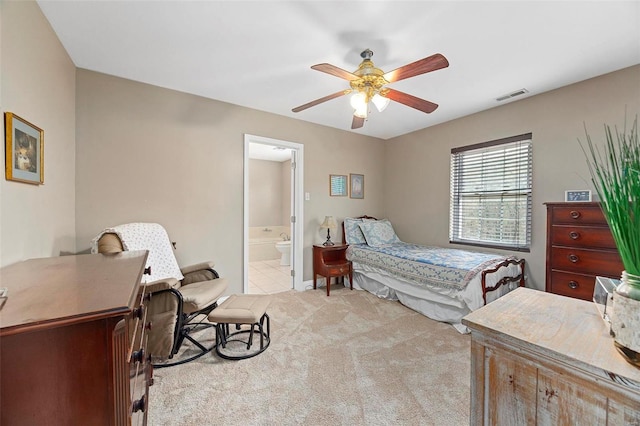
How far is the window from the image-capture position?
3.15m

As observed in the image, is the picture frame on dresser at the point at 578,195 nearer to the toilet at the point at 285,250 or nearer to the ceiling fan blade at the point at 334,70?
the ceiling fan blade at the point at 334,70

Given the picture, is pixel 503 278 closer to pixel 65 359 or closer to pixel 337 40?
pixel 337 40

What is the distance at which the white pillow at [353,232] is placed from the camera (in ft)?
13.5

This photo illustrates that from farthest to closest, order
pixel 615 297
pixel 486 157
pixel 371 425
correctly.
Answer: pixel 486 157 → pixel 371 425 → pixel 615 297

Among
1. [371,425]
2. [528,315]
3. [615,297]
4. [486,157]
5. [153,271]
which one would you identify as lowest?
[371,425]

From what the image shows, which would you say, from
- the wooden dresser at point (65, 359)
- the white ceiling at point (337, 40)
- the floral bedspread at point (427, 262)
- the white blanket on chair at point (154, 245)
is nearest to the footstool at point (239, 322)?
the white blanket on chair at point (154, 245)

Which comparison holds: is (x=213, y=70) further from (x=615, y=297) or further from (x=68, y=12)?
(x=615, y=297)

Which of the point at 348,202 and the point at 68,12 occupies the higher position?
the point at 68,12

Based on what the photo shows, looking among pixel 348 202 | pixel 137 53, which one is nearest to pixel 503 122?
pixel 348 202

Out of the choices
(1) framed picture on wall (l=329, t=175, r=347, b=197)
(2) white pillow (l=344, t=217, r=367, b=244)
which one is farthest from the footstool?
(1) framed picture on wall (l=329, t=175, r=347, b=197)

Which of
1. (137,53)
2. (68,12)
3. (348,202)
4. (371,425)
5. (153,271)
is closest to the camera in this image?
(371,425)

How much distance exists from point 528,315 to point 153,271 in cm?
269

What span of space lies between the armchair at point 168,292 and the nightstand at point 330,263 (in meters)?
1.56

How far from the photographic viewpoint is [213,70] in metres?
2.48
